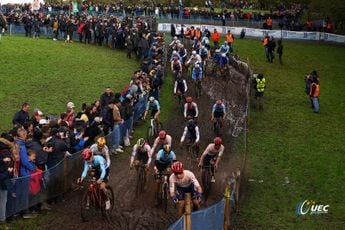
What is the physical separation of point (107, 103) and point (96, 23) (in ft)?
78.4

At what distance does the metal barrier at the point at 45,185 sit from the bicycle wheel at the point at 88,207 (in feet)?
3.84

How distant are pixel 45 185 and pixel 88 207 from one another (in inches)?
55.1

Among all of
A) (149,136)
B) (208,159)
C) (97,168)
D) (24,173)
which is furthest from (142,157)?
(149,136)

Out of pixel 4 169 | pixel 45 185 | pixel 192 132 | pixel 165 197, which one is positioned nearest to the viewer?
pixel 4 169

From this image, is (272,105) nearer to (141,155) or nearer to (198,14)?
(141,155)

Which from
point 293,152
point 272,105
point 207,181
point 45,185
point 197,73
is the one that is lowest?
point 293,152

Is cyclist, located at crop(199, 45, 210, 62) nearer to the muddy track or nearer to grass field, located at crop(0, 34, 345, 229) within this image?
grass field, located at crop(0, 34, 345, 229)

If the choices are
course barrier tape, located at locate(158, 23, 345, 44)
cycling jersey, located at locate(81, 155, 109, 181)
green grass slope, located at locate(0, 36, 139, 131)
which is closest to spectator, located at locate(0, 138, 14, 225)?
cycling jersey, located at locate(81, 155, 109, 181)

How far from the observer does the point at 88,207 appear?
15.7m

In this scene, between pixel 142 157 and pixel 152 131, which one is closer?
pixel 142 157

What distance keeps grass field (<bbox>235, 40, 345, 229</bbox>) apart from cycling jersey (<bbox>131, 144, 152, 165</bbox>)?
323 centimetres

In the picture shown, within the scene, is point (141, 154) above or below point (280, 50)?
below

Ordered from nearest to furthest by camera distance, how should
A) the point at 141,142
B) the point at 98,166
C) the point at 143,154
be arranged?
the point at 98,166, the point at 141,142, the point at 143,154

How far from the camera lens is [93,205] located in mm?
15695
